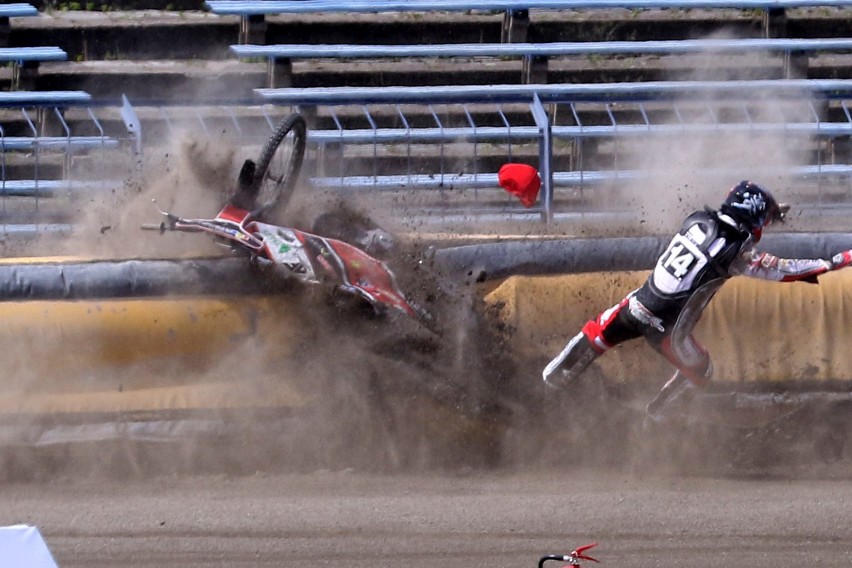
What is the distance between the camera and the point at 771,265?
23.6 feet

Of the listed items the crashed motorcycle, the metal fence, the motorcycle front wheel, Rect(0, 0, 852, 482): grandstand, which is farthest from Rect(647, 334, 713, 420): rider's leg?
the metal fence

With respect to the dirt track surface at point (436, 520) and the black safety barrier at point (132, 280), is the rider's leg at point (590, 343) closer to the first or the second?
the dirt track surface at point (436, 520)

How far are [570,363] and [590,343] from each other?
7.6 inches

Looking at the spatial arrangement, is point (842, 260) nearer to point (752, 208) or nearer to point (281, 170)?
point (752, 208)

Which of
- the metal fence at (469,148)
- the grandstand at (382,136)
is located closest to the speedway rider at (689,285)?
the grandstand at (382,136)

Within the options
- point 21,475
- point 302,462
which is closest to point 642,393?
point 302,462

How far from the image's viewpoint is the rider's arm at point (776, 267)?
7.15 m

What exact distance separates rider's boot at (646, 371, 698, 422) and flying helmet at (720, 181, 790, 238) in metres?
1.06

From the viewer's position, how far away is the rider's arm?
23.5ft

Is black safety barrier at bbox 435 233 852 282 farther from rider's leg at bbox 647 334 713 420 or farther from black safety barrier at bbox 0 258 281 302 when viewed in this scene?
black safety barrier at bbox 0 258 281 302

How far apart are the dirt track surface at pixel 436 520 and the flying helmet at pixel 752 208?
1.61m

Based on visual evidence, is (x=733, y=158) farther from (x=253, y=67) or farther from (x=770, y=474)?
(x=253, y=67)

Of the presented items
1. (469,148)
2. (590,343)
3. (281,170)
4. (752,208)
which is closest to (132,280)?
(281,170)

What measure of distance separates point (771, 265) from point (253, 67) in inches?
361
